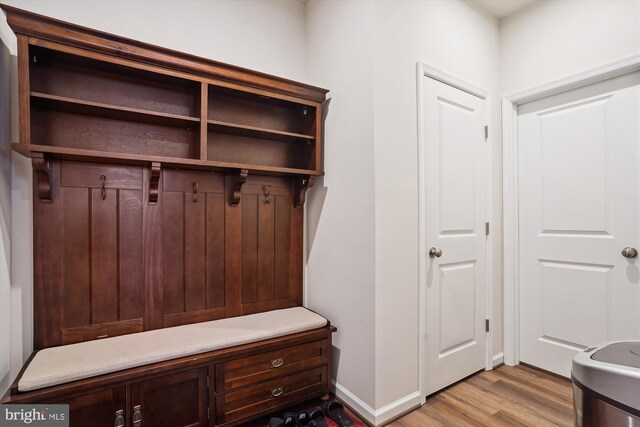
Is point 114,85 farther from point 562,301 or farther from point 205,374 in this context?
point 562,301

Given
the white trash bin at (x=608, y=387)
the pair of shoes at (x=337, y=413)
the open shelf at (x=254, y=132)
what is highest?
the open shelf at (x=254, y=132)

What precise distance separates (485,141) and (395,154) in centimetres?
102

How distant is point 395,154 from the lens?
1.98m

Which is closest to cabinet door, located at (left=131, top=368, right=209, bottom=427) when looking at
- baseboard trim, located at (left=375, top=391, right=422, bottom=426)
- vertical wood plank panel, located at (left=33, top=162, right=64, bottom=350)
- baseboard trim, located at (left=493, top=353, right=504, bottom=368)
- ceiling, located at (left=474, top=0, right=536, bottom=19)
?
vertical wood plank panel, located at (left=33, top=162, right=64, bottom=350)

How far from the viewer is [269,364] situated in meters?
1.87

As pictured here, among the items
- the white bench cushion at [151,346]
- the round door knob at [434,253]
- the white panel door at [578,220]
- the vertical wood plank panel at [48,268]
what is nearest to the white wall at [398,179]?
the round door knob at [434,253]

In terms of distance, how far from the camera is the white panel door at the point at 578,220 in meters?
2.05

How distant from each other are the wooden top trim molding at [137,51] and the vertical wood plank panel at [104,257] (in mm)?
758

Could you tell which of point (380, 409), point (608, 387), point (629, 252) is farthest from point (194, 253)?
point (629, 252)

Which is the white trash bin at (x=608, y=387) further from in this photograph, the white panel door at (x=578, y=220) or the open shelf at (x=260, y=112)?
the open shelf at (x=260, y=112)

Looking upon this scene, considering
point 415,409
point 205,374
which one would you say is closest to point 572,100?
point 415,409

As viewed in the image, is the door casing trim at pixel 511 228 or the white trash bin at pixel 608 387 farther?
the door casing trim at pixel 511 228

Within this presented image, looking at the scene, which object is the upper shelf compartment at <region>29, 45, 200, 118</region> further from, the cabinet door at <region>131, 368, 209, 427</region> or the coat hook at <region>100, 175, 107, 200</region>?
the cabinet door at <region>131, 368, 209, 427</region>

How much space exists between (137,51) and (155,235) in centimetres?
103
